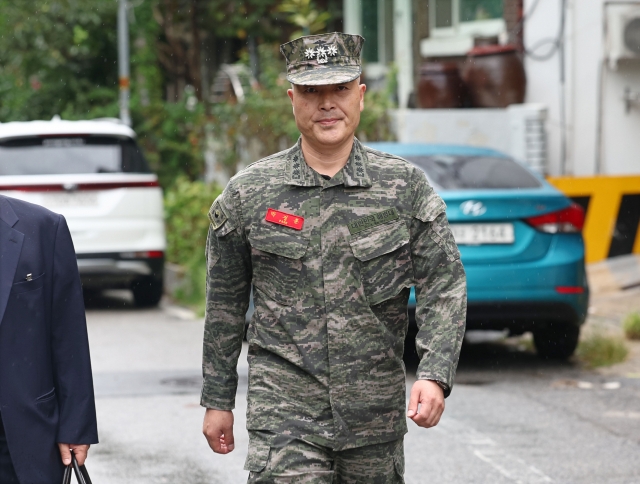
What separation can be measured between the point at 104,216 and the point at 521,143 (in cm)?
523

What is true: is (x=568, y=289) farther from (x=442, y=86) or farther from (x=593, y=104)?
(x=442, y=86)

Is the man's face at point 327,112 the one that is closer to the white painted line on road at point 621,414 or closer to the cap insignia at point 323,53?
the cap insignia at point 323,53

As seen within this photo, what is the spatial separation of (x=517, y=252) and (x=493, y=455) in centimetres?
227

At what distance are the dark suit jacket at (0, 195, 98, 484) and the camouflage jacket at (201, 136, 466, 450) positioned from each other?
393 millimetres

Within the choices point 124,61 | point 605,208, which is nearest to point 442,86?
point 605,208

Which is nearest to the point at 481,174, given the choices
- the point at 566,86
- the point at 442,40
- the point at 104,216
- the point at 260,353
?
the point at 104,216

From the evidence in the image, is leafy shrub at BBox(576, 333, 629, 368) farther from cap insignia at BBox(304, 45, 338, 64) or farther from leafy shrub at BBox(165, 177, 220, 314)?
cap insignia at BBox(304, 45, 338, 64)

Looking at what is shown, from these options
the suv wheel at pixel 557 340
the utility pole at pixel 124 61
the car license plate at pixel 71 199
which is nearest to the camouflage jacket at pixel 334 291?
the suv wheel at pixel 557 340

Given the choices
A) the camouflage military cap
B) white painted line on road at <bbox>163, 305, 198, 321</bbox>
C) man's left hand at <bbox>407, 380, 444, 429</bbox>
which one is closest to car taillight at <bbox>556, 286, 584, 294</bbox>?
white painted line on road at <bbox>163, 305, 198, 321</bbox>

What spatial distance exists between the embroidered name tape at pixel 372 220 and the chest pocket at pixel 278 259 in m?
0.13

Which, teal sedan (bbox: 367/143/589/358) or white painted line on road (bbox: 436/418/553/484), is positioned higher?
teal sedan (bbox: 367/143/589/358)

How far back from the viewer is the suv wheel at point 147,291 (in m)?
12.5

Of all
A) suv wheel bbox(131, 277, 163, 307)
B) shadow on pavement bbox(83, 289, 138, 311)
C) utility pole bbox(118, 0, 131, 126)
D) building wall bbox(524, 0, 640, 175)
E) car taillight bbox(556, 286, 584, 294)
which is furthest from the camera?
utility pole bbox(118, 0, 131, 126)

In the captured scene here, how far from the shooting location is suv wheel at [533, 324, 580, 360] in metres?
8.74
